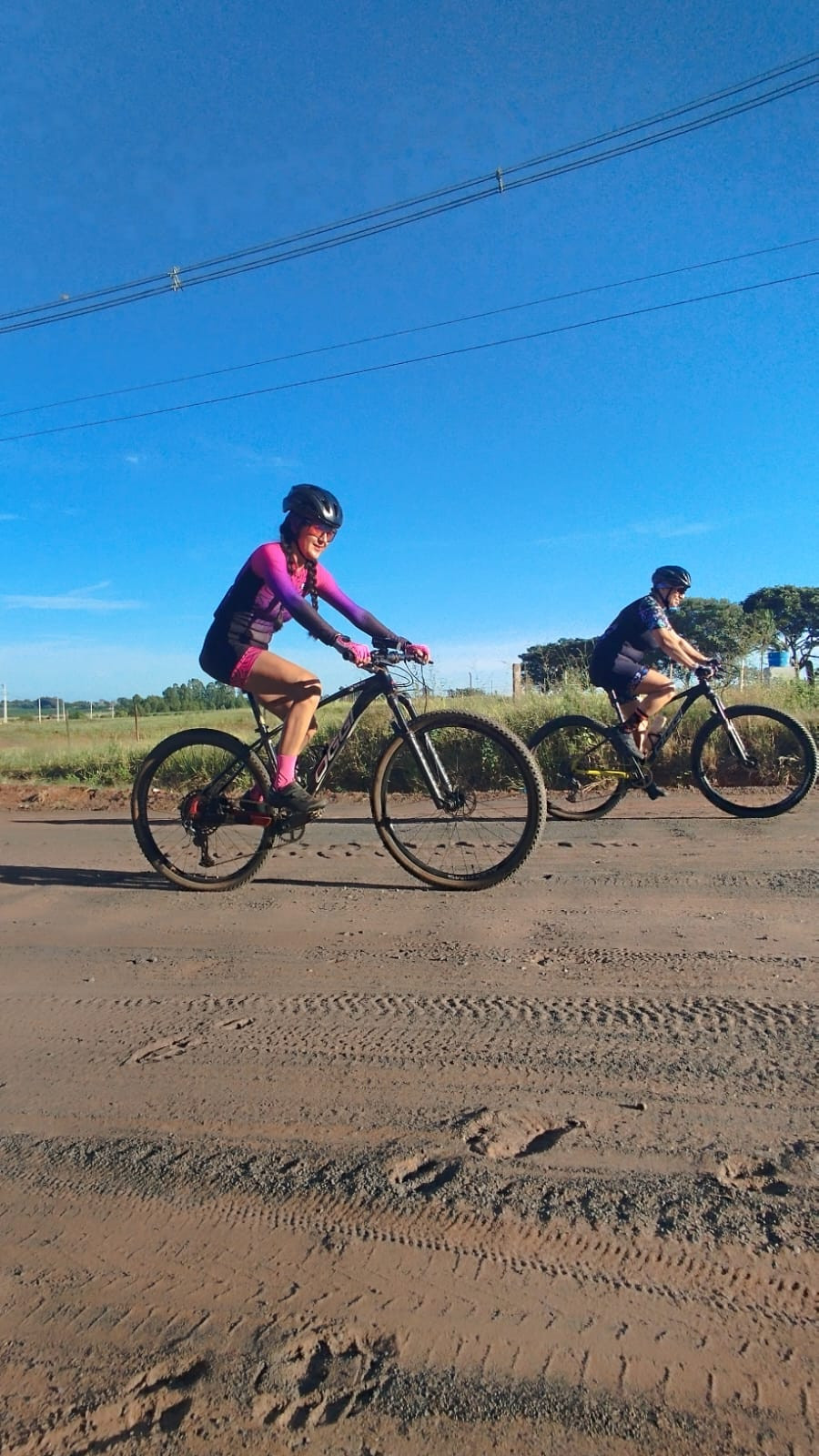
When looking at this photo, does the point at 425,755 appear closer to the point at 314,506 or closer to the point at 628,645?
the point at 314,506

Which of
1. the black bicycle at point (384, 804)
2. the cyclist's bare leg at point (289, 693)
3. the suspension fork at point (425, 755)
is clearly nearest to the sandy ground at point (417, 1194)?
the black bicycle at point (384, 804)

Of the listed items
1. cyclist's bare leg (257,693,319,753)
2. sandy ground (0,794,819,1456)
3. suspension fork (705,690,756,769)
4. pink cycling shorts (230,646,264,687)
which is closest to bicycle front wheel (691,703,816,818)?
suspension fork (705,690,756,769)

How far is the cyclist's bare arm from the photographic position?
21.4ft

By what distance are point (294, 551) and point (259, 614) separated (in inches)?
15.3

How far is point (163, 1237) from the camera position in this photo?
61.8 inches

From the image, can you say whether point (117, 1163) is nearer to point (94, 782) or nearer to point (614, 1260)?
point (614, 1260)

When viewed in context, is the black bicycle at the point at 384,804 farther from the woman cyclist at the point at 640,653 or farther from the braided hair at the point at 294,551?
the woman cyclist at the point at 640,653

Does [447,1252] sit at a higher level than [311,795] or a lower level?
lower

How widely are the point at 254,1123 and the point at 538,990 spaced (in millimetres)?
1094

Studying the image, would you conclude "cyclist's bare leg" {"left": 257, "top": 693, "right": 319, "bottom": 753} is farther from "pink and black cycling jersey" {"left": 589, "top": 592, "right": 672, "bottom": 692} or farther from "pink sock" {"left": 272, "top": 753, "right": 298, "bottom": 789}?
"pink and black cycling jersey" {"left": 589, "top": 592, "right": 672, "bottom": 692}

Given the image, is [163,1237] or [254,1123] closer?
[163,1237]

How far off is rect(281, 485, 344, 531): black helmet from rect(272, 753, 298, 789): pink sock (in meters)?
1.22

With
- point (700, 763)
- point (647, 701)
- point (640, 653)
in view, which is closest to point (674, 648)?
point (640, 653)

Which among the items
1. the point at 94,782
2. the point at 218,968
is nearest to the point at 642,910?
the point at 218,968
